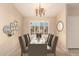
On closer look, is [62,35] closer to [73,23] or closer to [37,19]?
[73,23]

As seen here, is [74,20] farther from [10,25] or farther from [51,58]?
[10,25]

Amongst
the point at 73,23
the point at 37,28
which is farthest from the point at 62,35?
the point at 37,28

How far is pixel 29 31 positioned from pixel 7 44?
0.32 metres

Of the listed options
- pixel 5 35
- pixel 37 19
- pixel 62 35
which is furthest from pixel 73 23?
pixel 5 35

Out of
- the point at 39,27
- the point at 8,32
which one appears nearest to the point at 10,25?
the point at 8,32

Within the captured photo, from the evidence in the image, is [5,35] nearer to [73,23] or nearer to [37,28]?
[37,28]

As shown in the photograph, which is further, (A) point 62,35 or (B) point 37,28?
(A) point 62,35

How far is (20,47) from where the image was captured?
5.14 feet

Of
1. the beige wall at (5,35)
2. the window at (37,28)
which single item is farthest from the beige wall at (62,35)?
the beige wall at (5,35)

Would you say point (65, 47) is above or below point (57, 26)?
below

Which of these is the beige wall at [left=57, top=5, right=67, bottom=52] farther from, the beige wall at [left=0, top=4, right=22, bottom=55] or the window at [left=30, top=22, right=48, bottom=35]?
the beige wall at [left=0, top=4, right=22, bottom=55]

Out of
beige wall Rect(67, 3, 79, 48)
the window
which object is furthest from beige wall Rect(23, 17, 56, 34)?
beige wall Rect(67, 3, 79, 48)

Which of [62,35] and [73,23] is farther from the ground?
[73,23]

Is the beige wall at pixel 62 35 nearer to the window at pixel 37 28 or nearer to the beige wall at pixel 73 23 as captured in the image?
the beige wall at pixel 73 23
